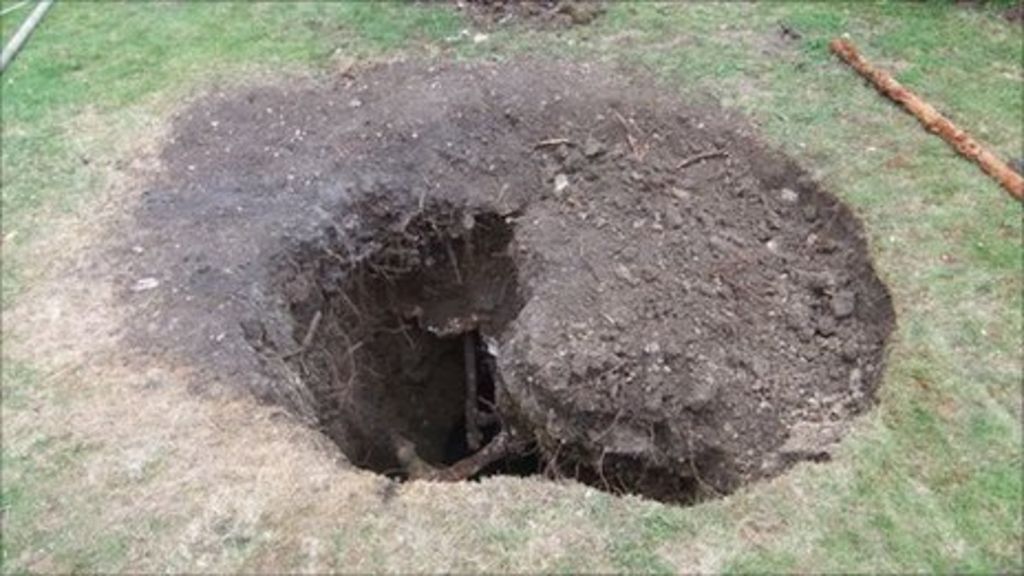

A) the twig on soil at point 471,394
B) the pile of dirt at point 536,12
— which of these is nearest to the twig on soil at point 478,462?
the twig on soil at point 471,394

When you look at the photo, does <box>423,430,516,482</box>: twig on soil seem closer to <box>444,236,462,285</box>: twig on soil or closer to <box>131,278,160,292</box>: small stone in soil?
<box>444,236,462,285</box>: twig on soil

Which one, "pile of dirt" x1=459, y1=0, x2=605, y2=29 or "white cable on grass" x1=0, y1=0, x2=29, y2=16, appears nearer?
"pile of dirt" x1=459, y1=0, x2=605, y2=29

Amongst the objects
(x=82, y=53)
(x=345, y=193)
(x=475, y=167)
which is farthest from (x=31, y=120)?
(x=475, y=167)

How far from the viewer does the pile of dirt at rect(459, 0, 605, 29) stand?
717 cm

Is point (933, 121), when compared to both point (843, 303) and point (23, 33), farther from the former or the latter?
point (23, 33)

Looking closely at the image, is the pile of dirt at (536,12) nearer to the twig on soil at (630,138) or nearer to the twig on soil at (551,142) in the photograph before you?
the twig on soil at (630,138)

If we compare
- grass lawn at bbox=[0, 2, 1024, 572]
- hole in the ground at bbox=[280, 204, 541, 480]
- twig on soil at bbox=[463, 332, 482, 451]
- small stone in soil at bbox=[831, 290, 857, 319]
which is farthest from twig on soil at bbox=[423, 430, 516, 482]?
small stone in soil at bbox=[831, 290, 857, 319]

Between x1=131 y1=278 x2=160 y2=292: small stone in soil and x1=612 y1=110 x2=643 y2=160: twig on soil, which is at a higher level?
x1=612 y1=110 x2=643 y2=160: twig on soil

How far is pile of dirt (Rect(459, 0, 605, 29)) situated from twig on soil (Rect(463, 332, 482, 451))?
2.35 meters

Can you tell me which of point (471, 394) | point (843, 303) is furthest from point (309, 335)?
point (843, 303)

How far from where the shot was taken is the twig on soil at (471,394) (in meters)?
6.30

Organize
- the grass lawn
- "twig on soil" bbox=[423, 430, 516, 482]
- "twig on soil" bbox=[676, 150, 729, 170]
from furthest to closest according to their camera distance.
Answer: "twig on soil" bbox=[676, 150, 729, 170], "twig on soil" bbox=[423, 430, 516, 482], the grass lawn

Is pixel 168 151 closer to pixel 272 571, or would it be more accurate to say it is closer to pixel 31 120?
pixel 31 120

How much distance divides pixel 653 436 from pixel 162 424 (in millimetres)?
2261
